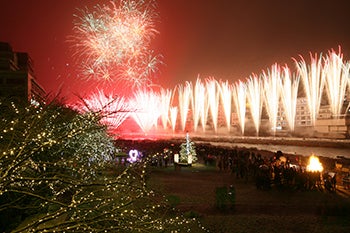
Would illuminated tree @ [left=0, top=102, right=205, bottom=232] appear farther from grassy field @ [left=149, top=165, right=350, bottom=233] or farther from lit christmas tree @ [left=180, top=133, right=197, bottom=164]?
lit christmas tree @ [left=180, top=133, right=197, bottom=164]

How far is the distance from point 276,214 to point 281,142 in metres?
46.0

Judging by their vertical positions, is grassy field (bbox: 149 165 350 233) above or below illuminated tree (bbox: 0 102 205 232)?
below

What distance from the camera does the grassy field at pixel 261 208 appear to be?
1084 centimetres

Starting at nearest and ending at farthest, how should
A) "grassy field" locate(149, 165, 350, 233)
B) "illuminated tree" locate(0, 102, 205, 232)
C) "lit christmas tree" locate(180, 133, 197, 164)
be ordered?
"illuminated tree" locate(0, 102, 205, 232), "grassy field" locate(149, 165, 350, 233), "lit christmas tree" locate(180, 133, 197, 164)

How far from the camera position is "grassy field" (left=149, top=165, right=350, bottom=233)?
10836 mm

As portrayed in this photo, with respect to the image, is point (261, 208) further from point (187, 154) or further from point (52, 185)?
point (187, 154)

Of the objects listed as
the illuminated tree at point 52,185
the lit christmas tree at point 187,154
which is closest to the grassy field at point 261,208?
the illuminated tree at point 52,185

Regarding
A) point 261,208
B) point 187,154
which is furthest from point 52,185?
point 187,154

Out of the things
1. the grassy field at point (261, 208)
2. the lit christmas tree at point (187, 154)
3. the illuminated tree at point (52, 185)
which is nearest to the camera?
the illuminated tree at point (52, 185)

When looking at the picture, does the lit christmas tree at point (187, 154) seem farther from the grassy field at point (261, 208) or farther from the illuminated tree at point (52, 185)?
the illuminated tree at point (52, 185)

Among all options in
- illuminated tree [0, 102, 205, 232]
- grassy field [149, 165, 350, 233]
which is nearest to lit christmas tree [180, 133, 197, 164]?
grassy field [149, 165, 350, 233]

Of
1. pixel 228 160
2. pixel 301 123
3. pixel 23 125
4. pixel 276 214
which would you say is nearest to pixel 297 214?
pixel 276 214

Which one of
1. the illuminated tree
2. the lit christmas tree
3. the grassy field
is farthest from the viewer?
the lit christmas tree

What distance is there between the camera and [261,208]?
12.9 m
